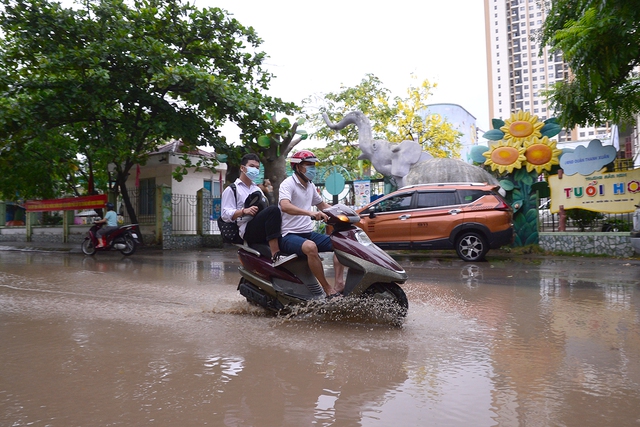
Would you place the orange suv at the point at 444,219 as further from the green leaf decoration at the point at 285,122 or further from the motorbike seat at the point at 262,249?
the motorbike seat at the point at 262,249

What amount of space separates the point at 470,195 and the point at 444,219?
812 mm

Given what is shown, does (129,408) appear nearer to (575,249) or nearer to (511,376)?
(511,376)

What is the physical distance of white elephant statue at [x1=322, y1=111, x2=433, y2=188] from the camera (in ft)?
53.2

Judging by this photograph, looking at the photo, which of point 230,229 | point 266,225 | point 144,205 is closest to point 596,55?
point 266,225

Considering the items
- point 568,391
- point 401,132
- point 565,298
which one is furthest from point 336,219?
point 401,132

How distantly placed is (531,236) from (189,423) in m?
12.9

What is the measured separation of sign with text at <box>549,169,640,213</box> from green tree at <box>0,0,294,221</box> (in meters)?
7.98

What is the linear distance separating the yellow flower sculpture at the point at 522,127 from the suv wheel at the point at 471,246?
157 inches

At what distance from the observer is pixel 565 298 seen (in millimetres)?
6520

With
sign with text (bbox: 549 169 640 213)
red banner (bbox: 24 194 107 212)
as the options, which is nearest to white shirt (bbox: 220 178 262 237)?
sign with text (bbox: 549 169 640 213)

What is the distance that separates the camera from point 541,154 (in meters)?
14.1

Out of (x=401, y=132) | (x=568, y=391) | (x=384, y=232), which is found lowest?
(x=568, y=391)

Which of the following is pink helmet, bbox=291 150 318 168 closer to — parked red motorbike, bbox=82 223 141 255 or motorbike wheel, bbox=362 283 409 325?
motorbike wheel, bbox=362 283 409 325

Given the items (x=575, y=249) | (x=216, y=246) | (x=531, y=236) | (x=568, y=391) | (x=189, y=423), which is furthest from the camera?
(x=216, y=246)
